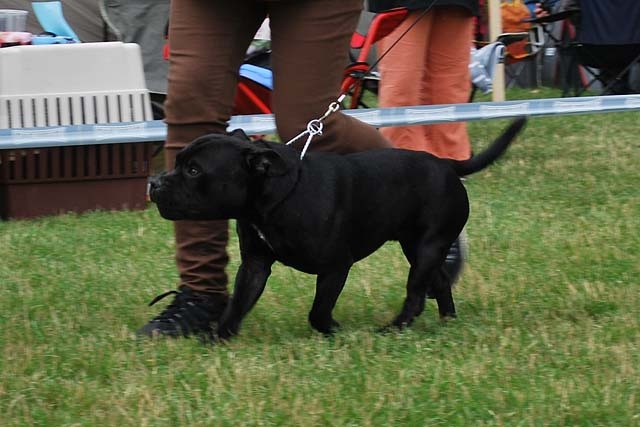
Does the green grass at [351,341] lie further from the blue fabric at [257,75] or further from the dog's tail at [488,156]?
the blue fabric at [257,75]

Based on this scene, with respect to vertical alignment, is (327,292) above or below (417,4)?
below

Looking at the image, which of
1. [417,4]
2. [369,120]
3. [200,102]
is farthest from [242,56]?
[417,4]

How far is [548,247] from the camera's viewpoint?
479 centimetres

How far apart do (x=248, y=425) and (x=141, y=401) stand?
12.3 inches

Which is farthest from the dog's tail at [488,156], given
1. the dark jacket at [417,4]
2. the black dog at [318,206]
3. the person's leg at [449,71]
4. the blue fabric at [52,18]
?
the blue fabric at [52,18]

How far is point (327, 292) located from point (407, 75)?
9.98 feet


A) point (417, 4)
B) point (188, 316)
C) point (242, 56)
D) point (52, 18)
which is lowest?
point (52, 18)

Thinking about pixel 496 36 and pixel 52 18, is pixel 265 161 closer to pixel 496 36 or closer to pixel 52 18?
pixel 52 18

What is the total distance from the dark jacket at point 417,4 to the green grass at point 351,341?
115 cm

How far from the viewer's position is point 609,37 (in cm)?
884

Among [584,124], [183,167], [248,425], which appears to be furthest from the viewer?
[584,124]

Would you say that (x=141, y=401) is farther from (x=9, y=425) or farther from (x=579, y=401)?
(x=579, y=401)

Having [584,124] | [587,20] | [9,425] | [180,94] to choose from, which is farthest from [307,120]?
[587,20]

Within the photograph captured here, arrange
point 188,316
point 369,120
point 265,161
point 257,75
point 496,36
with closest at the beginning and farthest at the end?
point 265,161, point 188,316, point 369,120, point 257,75, point 496,36
